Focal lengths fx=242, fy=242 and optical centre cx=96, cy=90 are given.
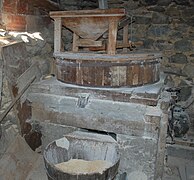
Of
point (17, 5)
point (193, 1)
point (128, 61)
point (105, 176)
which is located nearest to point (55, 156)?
point (105, 176)

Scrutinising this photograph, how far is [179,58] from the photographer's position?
14.0 ft

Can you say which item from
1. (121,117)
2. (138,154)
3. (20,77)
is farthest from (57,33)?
(138,154)

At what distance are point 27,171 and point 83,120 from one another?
2.88ft

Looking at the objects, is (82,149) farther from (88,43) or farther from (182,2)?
(182,2)

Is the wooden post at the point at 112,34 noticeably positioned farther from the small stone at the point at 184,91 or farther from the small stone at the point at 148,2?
the small stone at the point at 184,91

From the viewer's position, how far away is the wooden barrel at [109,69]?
9.33 feet

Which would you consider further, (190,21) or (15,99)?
(190,21)

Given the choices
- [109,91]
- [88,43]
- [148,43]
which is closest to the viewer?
[109,91]

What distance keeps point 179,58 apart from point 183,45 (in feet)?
0.76

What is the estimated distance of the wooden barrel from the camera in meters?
2.84

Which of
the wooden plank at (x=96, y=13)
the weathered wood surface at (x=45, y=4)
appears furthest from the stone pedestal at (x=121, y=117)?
the weathered wood surface at (x=45, y=4)

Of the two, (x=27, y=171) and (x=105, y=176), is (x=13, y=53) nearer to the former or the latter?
(x=27, y=171)

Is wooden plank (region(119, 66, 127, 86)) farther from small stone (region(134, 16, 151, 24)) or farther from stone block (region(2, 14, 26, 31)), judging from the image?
small stone (region(134, 16, 151, 24))

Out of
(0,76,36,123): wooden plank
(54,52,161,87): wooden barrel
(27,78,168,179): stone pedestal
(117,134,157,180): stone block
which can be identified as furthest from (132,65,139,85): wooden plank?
(0,76,36,123): wooden plank
